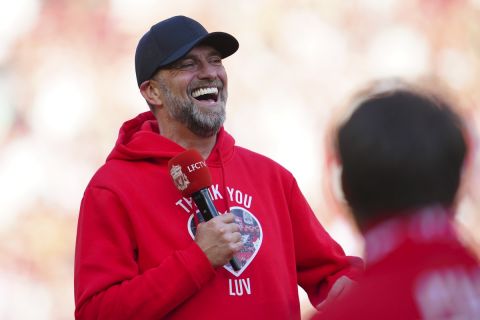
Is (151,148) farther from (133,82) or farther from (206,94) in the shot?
(133,82)

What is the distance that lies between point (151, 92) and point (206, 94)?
169 millimetres

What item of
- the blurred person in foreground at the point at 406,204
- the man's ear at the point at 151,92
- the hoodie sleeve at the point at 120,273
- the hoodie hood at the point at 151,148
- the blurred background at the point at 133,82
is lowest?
the blurred person in foreground at the point at 406,204

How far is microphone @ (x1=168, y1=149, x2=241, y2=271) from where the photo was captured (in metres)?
2.25

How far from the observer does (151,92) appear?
8.79ft

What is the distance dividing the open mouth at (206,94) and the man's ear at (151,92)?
115mm

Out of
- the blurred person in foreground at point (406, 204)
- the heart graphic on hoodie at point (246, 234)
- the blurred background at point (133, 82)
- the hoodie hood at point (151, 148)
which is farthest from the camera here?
the blurred background at point (133, 82)

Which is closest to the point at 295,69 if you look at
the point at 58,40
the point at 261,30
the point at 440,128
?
the point at 261,30

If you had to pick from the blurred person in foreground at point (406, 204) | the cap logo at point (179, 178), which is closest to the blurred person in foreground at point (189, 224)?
the cap logo at point (179, 178)

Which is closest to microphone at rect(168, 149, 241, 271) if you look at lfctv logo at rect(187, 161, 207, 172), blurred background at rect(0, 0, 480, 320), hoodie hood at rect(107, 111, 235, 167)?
lfctv logo at rect(187, 161, 207, 172)

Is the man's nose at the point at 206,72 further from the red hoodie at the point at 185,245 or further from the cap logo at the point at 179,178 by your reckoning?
the cap logo at the point at 179,178

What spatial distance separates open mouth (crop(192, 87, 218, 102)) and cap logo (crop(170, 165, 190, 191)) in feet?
1.15

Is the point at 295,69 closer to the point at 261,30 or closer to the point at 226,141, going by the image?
the point at 261,30

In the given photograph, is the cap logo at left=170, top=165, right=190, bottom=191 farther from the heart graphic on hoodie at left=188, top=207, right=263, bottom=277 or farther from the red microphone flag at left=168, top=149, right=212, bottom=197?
the heart graphic on hoodie at left=188, top=207, right=263, bottom=277

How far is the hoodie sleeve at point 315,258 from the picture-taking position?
8.29 feet
